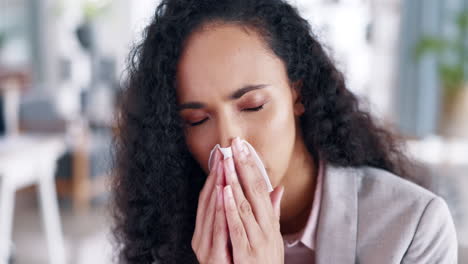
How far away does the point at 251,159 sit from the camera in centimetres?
93

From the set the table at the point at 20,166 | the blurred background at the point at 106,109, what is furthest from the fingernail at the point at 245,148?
the table at the point at 20,166

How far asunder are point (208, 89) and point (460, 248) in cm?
68

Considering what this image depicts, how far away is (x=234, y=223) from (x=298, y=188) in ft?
1.04

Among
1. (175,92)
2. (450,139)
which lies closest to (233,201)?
(175,92)

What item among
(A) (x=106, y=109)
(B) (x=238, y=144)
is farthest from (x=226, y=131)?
(A) (x=106, y=109)

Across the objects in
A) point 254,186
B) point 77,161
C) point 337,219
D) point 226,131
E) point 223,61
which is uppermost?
point 223,61

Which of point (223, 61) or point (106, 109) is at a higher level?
point (223, 61)

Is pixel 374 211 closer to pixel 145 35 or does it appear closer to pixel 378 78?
pixel 145 35

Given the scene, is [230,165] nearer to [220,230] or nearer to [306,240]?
[220,230]

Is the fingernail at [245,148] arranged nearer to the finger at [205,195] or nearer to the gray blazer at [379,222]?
the finger at [205,195]

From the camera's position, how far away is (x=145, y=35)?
1089 mm

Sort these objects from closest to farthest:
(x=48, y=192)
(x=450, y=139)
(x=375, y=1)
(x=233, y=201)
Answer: (x=233, y=201) < (x=48, y=192) < (x=450, y=139) < (x=375, y=1)

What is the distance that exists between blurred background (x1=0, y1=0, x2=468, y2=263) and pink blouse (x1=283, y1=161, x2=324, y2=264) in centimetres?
33

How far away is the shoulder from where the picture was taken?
905 mm
